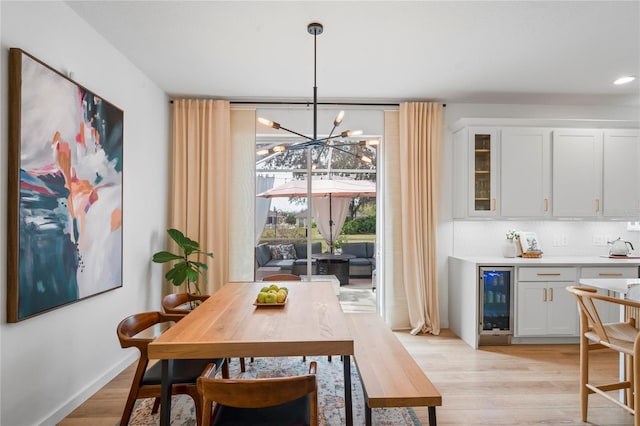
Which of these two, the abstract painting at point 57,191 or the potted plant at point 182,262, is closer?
the abstract painting at point 57,191

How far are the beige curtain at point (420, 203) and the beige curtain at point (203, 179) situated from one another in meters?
2.12

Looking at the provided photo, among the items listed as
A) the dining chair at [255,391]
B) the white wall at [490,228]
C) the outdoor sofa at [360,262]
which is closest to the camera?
the dining chair at [255,391]

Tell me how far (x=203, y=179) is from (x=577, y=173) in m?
4.29

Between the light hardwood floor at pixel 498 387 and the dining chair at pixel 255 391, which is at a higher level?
the dining chair at pixel 255 391

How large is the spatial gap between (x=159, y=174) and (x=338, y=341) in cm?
327

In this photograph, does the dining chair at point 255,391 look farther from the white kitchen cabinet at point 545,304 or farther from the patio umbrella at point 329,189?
the patio umbrella at point 329,189

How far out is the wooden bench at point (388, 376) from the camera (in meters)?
1.89

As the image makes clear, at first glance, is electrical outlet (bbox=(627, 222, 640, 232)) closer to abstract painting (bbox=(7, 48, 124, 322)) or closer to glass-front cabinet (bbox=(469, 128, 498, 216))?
glass-front cabinet (bbox=(469, 128, 498, 216))

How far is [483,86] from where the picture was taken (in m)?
4.08

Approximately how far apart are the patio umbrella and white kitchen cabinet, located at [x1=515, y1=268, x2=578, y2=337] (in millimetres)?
2354

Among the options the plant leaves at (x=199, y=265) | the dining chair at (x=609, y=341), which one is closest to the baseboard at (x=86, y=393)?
the plant leaves at (x=199, y=265)

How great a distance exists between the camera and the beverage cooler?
3.96 metres

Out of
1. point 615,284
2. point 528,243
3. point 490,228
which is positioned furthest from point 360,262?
point 615,284

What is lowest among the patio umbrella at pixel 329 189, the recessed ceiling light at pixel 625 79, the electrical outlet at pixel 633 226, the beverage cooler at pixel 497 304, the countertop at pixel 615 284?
the beverage cooler at pixel 497 304
